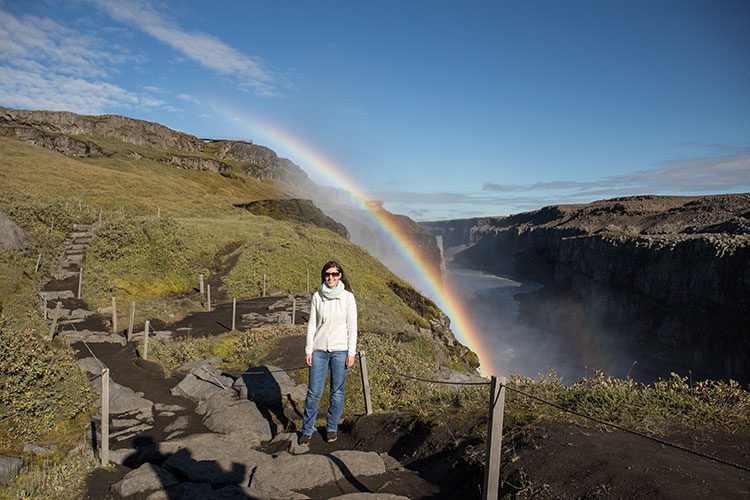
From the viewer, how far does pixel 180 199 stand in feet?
230

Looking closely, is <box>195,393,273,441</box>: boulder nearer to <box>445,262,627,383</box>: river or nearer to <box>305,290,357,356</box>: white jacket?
<box>305,290,357,356</box>: white jacket

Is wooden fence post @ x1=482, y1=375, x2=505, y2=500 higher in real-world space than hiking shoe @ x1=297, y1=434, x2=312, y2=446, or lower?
higher

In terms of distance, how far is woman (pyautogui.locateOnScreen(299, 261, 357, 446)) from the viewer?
314 inches

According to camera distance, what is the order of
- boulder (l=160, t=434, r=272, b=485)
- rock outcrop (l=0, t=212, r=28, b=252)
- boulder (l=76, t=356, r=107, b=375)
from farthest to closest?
rock outcrop (l=0, t=212, r=28, b=252) < boulder (l=76, t=356, r=107, b=375) < boulder (l=160, t=434, r=272, b=485)

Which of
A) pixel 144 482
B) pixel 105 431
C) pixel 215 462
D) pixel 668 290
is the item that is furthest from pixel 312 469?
pixel 668 290

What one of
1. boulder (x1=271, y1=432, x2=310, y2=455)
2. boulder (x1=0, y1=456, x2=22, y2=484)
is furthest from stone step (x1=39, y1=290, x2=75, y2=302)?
boulder (x1=271, y1=432, x2=310, y2=455)

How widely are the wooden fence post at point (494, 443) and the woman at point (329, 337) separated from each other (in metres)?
3.35

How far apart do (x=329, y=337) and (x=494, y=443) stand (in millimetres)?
3672

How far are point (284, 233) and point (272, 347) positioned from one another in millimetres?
36659

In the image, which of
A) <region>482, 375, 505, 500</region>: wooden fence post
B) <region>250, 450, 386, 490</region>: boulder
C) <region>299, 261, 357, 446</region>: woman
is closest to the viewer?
<region>482, 375, 505, 500</region>: wooden fence post

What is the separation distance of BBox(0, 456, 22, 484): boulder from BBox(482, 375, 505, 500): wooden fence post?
6.66 metres

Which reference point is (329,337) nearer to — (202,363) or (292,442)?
(292,442)

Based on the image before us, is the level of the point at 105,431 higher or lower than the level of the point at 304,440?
higher

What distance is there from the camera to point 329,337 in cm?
806
